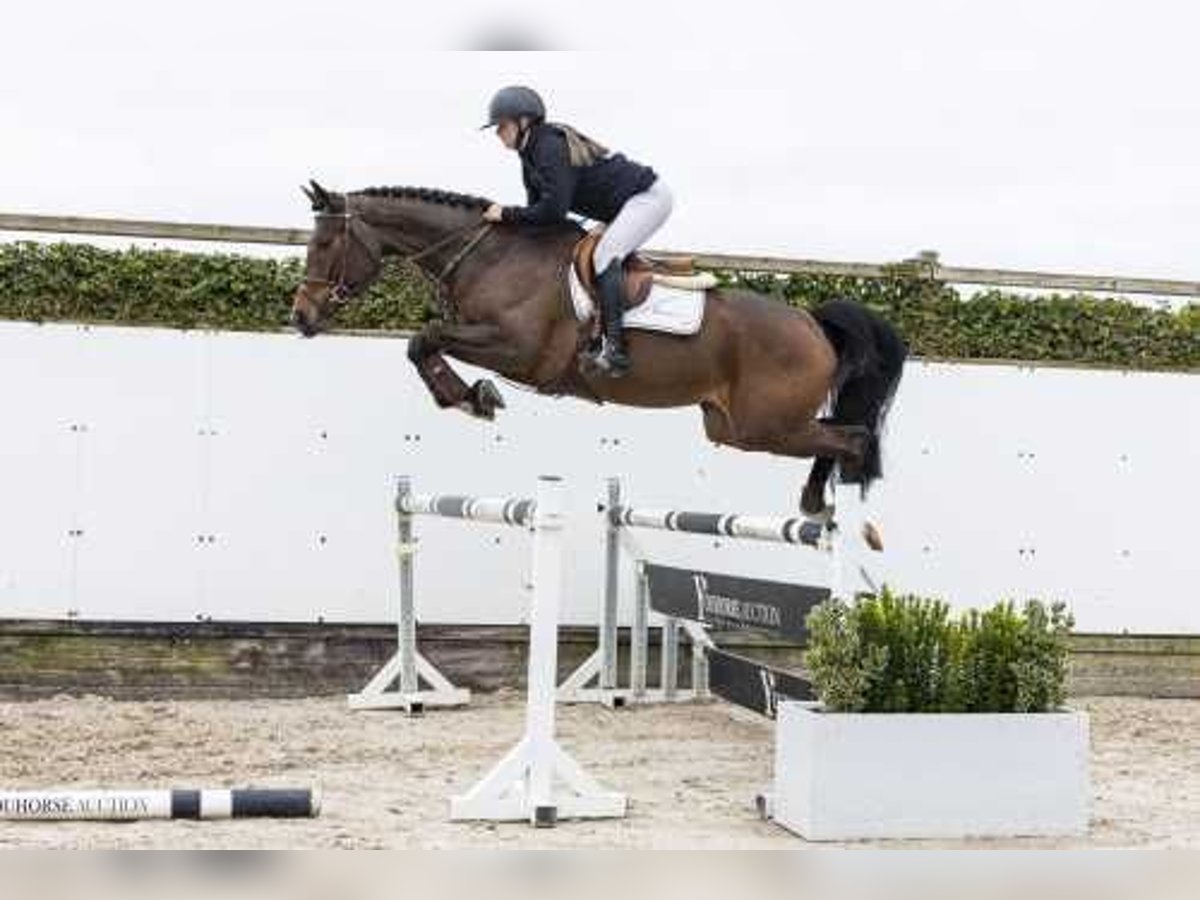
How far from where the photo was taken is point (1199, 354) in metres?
7.75

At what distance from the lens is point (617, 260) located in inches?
197

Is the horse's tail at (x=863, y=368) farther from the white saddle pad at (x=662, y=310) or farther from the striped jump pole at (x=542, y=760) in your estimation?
the striped jump pole at (x=542, y=760)

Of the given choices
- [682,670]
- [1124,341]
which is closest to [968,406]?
[1124,341]

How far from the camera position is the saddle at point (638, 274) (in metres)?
5.05

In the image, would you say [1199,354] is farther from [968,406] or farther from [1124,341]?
[968,406]

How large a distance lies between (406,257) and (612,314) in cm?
69

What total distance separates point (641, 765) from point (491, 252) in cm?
176

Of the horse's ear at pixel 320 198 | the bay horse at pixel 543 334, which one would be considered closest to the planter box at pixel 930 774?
the bay horse at pixel 543 334

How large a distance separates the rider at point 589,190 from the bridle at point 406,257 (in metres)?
0.08

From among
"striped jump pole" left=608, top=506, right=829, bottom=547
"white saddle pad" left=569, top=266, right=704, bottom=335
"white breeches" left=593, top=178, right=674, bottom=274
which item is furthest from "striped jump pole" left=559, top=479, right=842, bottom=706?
"white breeches" left=593, top=178, right=674, bottom=274

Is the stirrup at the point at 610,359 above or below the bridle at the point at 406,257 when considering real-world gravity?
below

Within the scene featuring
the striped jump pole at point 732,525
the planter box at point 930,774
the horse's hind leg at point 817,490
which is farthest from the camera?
the horse's hind leg at point 817,490

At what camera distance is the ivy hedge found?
21.8 ft

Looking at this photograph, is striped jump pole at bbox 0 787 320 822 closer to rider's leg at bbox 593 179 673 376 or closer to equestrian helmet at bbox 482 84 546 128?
rider's leg at bbox 593 179 673 376
